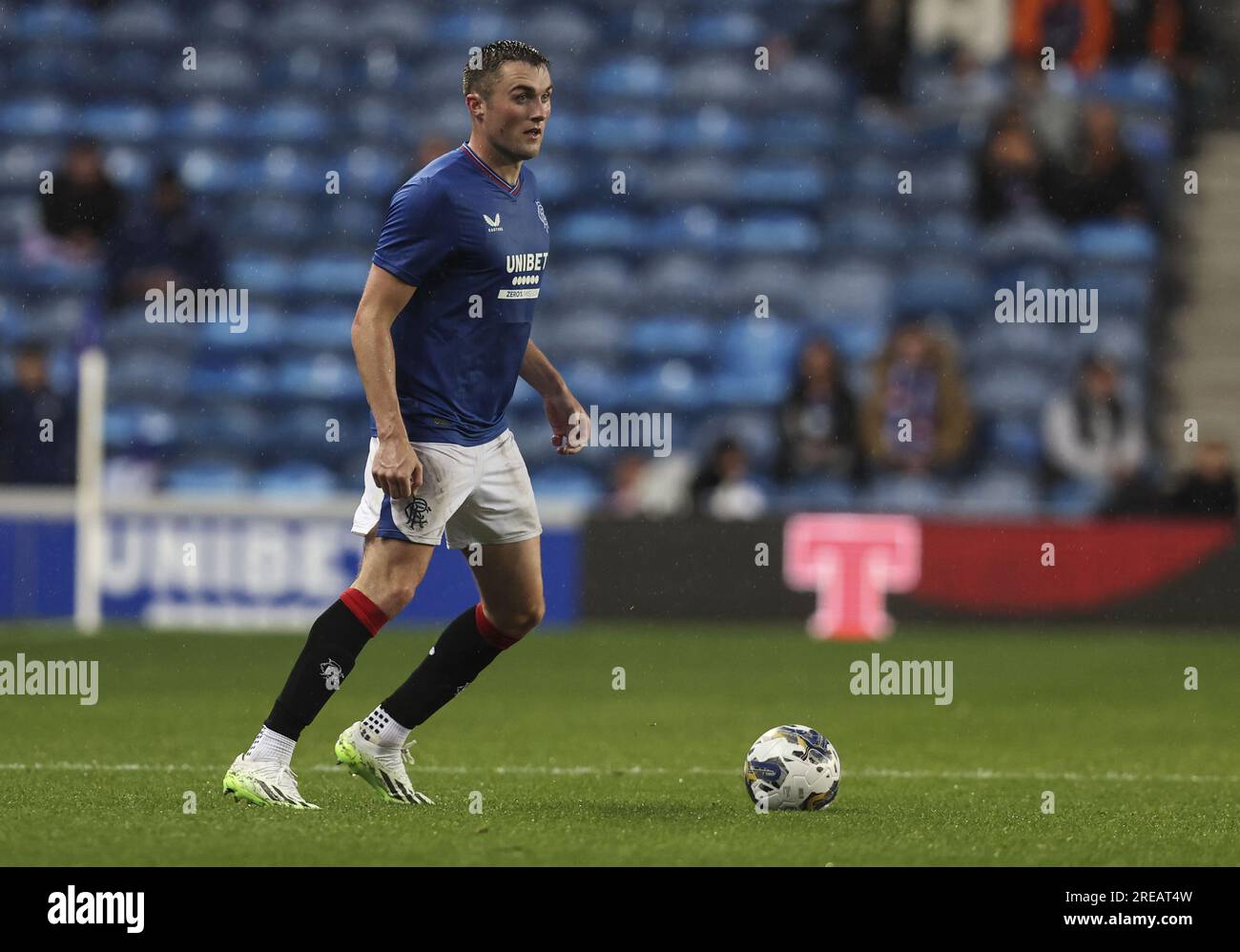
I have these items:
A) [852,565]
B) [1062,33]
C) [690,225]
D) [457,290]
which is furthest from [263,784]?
[1062,33]

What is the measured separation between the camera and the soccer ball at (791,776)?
6363 mm

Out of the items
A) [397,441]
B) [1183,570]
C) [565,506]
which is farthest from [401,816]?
[1183,570]

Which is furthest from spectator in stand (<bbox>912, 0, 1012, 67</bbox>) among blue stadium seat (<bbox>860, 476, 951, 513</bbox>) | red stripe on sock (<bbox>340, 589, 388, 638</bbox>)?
red stripe on sock (<bbox>340, 589, 388, 638</bbox>)

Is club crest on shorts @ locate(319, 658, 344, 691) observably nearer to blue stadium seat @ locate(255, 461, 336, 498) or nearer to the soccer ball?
the soccer ball

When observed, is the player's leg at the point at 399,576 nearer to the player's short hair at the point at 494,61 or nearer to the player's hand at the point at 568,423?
the player's hand at the point at 568,423

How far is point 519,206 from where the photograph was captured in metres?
6.45

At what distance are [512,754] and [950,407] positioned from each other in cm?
798

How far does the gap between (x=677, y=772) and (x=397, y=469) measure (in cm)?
210

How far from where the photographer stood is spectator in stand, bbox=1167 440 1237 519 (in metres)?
14.3

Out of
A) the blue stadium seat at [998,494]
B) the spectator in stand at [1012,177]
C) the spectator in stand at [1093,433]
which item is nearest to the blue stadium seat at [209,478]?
the blue stadium seat at [998,494]

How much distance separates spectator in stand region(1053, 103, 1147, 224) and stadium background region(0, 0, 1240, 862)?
29 mm

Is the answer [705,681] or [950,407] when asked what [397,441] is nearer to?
[705,681]

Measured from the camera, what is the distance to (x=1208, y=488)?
14.4m

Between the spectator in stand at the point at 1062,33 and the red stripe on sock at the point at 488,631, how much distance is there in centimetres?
1212
